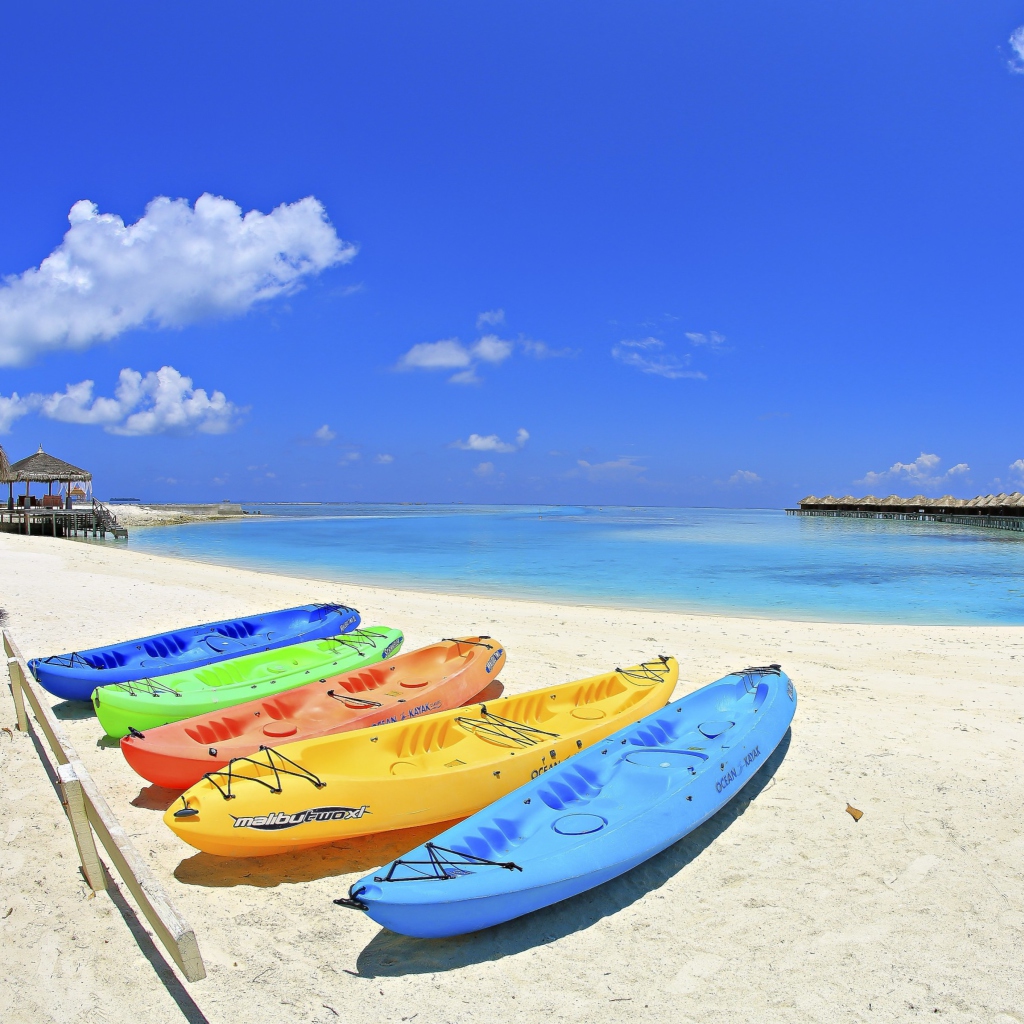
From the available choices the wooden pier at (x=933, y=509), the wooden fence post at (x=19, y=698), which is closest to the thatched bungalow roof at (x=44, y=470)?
the wooden fence post at (x=19, y=698)

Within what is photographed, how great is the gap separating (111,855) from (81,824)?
0.72 meters

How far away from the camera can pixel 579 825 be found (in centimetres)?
402

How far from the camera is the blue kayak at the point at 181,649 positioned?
22.0 ft

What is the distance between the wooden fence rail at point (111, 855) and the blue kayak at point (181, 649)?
1.93 metres

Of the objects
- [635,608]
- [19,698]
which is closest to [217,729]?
[19,698]

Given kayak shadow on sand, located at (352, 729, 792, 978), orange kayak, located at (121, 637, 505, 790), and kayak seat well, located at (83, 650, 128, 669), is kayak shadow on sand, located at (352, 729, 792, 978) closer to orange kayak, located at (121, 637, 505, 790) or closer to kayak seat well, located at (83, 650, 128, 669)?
orange kayak, located at (121, 637, 505, 790)

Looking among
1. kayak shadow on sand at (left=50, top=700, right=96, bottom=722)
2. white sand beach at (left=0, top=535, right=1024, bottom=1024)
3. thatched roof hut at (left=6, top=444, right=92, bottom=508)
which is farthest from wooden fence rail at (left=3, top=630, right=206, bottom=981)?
thatched roof hut at (left=6, top=444, right=92, bottom=508)

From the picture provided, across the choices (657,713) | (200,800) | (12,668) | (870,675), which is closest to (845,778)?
(657,713)

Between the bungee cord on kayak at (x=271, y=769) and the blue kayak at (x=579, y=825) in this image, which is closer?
the blue kayak at (x=579, y=825)

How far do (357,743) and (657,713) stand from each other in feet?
8.30

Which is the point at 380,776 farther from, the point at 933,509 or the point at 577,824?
the point at 933,509

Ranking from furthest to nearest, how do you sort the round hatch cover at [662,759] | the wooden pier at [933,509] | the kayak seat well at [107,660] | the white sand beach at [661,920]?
the wooden pier at [933,509]
the kayak seat well at [107,660]
the round hatch cover at [662,759]
the white sand beach at [661,920]

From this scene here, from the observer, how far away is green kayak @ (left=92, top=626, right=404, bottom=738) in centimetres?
577

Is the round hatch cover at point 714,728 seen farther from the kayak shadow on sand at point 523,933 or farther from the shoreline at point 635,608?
the shoreline at point 635,608
